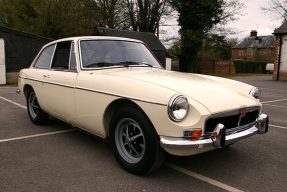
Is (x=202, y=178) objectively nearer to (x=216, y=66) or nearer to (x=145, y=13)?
(x=145, y=13)

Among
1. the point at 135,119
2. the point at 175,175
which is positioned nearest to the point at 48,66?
the point at 135,119

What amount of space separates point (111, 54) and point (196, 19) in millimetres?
Answer: 23769

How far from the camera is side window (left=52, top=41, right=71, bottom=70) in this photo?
4312mm

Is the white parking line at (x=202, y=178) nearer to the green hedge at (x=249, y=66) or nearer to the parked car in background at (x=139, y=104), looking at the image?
the parked car in background at (x=139, y=104)

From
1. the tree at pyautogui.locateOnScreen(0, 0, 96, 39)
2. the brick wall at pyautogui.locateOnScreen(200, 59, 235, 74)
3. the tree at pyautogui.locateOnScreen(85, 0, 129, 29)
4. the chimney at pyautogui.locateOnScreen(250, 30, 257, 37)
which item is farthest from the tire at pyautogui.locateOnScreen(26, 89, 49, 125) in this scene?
the chimney at pyautogui.locateOnScreen(250, 30, 257, 37)

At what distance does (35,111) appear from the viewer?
5.46m

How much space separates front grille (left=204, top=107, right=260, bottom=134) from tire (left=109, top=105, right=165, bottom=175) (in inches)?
22.4

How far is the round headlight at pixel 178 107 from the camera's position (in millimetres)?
2697

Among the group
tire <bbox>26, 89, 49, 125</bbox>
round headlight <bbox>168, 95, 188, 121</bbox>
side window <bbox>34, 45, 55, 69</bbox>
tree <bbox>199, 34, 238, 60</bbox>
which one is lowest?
tire <bbox>26, 89, 49, 125</bbox>

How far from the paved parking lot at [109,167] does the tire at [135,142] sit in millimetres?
152

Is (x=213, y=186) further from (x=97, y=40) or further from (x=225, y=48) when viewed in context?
(x=225, y=48)

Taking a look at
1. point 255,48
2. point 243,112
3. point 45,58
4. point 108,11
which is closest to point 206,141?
point 243,112

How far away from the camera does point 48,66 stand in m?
4.84

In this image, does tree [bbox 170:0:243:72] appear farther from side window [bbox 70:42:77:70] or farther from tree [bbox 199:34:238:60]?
side window [bbox 70:42:77:70]
